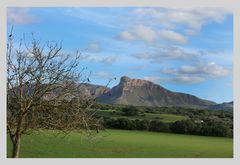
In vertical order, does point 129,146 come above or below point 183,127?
below

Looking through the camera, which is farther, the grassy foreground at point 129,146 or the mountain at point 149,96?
the mountain at point 149,96

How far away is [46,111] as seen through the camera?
388 inches

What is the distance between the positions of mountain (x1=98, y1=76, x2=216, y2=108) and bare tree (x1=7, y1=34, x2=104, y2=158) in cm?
175

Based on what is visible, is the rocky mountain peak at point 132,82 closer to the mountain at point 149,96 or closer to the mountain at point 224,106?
the mountain at point 149,96

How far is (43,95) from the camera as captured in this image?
31.9ft

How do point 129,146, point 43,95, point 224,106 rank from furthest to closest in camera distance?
1. point 224,106
2. point 129,146
3. point 43,95

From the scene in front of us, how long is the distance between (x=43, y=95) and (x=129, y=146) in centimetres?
374

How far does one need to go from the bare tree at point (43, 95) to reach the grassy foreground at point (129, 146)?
56.2 inches

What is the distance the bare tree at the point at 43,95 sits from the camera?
9688mm

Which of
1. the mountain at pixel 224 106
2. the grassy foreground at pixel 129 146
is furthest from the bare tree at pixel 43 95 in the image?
the mountain at pixel 224 106

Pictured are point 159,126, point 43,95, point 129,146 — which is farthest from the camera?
point 159,126

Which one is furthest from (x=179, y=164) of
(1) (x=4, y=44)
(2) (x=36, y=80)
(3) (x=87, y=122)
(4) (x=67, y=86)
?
(1) (x=4, y=44)

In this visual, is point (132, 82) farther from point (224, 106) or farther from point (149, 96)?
point (224, 106)

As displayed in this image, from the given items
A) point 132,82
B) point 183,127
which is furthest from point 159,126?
point 132,82
